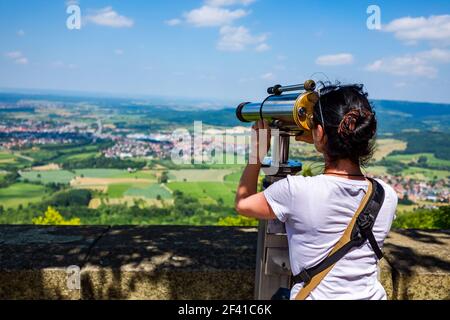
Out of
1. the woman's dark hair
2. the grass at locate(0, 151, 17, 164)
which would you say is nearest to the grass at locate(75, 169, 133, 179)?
the grass at locate(0, 151, 17, 164)

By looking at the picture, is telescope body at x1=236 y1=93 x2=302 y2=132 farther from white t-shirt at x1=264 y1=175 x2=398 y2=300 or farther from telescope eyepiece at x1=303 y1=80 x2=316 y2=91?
white t-shirt at x1=264 y1=175 x2=398 y2=300

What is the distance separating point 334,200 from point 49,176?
4215 cm

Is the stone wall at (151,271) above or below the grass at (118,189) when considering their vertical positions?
above

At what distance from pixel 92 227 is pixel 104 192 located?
99.5 ft

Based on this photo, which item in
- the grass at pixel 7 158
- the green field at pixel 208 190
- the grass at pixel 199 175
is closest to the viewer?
the green field at pixel 208 190

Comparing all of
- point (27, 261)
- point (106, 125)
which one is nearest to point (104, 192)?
point (106, 125)

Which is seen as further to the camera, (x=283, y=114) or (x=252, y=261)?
(x=252, y=261)

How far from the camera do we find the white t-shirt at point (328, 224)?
1523mm

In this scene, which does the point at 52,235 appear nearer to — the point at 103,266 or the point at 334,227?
the point at 103,266

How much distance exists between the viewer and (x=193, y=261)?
254cm

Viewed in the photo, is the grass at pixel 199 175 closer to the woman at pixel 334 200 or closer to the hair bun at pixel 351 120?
the woman at pixel 334 200

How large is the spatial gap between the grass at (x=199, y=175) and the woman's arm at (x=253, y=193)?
110 ft

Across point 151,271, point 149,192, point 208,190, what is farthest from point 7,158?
point 151,271

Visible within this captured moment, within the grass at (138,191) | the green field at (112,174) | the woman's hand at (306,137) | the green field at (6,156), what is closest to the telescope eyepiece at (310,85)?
the woman's hand at (306,137)
